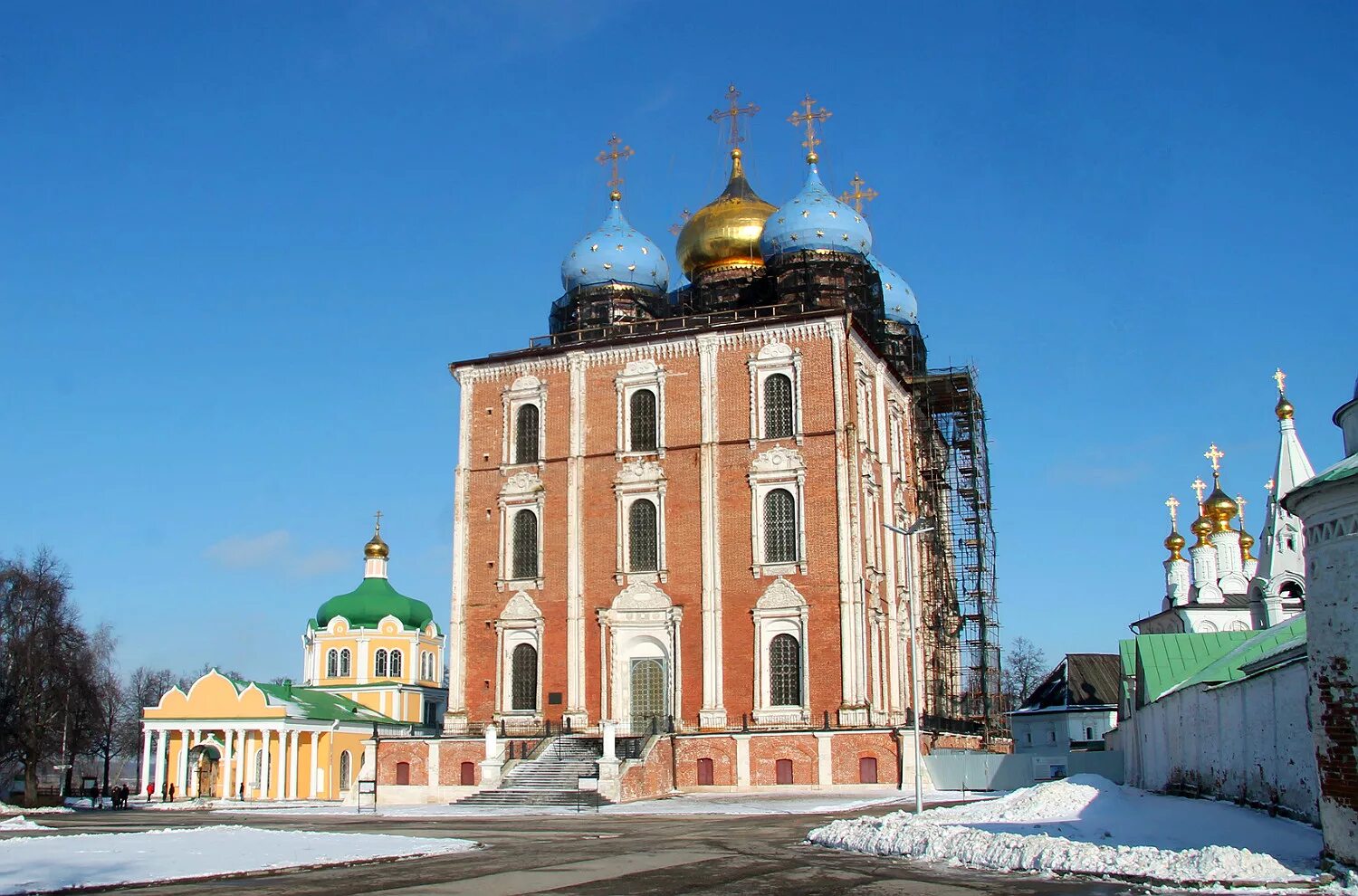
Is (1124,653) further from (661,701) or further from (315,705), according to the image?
(315,705)

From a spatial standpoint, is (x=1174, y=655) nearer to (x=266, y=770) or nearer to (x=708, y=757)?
(x=708, y=757)

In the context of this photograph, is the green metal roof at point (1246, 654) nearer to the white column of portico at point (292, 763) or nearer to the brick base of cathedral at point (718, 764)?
the brick base of cathedral at point (718, 764)

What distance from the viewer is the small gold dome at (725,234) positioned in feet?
160

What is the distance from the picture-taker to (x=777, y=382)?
1634 inches

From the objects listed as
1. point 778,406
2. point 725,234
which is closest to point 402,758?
point 778,406

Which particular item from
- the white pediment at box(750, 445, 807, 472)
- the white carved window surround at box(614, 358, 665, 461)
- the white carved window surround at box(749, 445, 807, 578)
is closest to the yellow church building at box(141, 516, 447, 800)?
the white carved window surround at box(614, 358, 665, 461)

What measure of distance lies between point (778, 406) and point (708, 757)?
35.5 feet

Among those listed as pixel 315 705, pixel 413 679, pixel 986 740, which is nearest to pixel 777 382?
pixel 986 740

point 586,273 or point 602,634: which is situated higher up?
point 586,273

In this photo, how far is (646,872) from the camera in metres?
15.6

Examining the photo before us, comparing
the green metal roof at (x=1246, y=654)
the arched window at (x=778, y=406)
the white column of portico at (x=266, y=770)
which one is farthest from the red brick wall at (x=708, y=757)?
the white column of portico at (x=266, y=770)

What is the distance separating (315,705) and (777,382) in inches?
1024

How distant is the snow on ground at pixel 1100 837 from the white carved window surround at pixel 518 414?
2367 centimetres

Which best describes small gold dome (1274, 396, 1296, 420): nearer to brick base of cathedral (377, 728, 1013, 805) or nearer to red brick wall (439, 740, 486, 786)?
brick base of cathedral (377, 728, 1013, 805)
